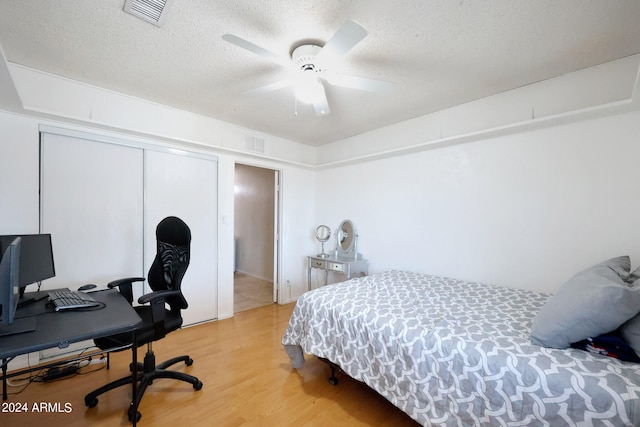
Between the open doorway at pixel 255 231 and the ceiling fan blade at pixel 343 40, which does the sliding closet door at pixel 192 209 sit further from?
the ceiling fan blade at pixel 343 40

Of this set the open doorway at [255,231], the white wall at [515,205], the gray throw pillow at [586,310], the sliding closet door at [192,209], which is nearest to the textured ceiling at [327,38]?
the white wall at [515,205]

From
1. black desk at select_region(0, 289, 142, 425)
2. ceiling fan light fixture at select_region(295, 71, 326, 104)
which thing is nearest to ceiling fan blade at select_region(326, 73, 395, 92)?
ceiling fan light fixture at select_region(295, 71, 326, 104)

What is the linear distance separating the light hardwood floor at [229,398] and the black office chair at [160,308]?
0.37 ft

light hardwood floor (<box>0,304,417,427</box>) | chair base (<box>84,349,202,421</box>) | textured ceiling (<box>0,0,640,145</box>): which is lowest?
light hardwood floor (<box>0,304,417,427</box>)

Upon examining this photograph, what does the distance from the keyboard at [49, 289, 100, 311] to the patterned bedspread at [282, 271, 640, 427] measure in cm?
136

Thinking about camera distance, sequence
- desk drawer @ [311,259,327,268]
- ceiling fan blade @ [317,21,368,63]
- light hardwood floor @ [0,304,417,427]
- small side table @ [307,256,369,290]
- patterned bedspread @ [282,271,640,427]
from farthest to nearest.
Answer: desk drawer @ [311,259,327,268] < small side table @ [307,256,369,290] < light hardwood floor @ [0,304,417,427] < ceiling fan blade @ [317,21,368,63] < patterned bedspread @ [282,271,640,427]

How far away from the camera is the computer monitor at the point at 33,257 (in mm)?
1635

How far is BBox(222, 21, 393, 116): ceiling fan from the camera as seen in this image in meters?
1.42

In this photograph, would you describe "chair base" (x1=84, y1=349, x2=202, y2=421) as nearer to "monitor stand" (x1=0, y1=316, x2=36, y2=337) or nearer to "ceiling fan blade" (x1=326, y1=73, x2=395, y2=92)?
"monitor stand" (x1=0, y1=316, x2=36, y2=337)

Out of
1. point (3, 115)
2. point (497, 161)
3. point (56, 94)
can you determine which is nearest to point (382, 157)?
point (497, 161)

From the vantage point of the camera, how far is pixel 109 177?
8.30 ft

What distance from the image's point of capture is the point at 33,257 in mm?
1727

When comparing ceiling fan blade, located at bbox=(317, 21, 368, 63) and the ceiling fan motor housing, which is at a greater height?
the ceiling fan motor housing

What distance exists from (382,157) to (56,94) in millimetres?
3399
